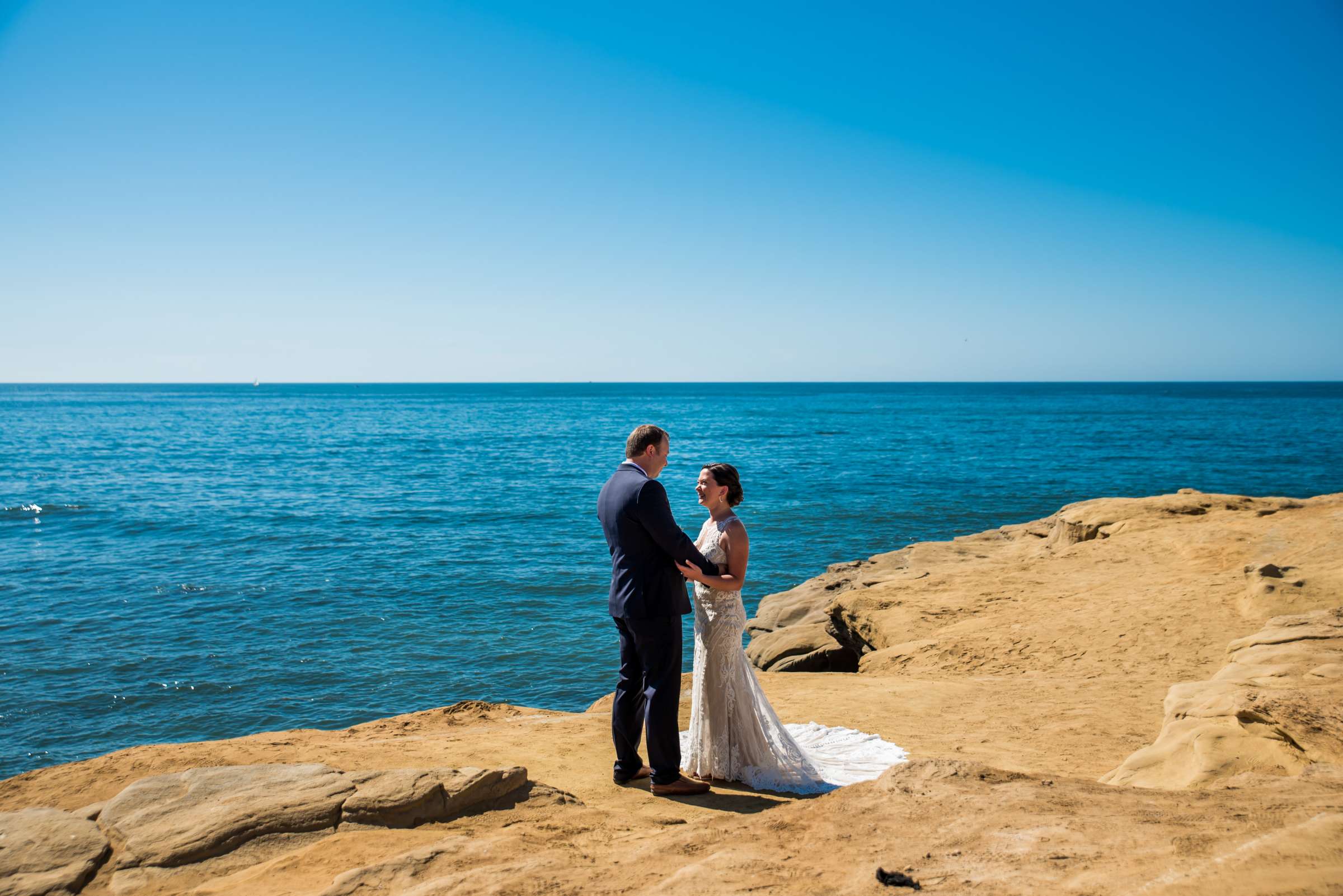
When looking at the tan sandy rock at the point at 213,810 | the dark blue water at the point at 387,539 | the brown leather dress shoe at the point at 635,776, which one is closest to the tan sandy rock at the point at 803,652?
the dark blue water at the point at 387,539

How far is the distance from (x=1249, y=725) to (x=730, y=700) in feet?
10.9

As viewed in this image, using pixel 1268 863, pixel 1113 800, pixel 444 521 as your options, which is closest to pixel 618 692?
pixel 1113 800

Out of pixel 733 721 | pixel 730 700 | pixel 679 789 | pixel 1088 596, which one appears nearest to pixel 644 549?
pixel 730 700

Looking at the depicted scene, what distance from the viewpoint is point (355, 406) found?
12625cm

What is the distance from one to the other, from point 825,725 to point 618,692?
245 centimetres

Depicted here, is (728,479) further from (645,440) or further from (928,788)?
(928,788)

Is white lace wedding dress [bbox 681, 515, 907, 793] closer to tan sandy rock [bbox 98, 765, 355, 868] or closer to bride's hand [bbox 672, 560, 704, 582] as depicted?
bride's hand [bbox 672, 560, 704, 582]

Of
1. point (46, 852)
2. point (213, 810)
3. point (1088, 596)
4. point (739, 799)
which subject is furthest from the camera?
point (1088, 596)

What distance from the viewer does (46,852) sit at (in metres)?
4.05

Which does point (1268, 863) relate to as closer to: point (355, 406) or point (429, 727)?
point (429, 727)

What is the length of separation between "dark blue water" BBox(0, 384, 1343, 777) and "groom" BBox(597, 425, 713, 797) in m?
5.71

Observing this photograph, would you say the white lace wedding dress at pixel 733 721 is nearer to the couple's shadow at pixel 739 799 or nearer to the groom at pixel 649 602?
the couple's shadow at pixel 739 799

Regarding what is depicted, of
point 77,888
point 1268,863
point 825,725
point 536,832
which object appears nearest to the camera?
point 1268,863

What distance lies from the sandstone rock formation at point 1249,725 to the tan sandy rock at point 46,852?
18.9 ft
